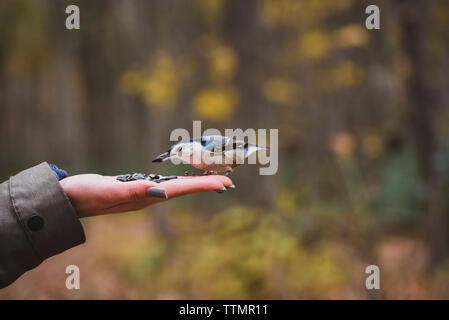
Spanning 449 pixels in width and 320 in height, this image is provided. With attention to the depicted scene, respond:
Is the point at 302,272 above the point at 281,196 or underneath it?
underneath

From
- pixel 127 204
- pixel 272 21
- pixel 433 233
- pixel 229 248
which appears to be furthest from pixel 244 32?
pixel 127 204

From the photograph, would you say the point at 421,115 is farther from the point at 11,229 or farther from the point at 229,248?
the point at 11,229

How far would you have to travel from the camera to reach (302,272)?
5.35 m

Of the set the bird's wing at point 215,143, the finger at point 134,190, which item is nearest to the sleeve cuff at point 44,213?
the finger at point 134,190

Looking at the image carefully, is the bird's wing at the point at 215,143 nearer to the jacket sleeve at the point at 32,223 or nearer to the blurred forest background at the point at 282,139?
the jacket sleeve at the point at 32,223

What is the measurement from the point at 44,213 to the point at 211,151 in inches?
30.1

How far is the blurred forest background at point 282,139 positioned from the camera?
5.03m

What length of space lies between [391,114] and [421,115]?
4.87 m

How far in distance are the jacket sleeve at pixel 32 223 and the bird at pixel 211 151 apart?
0.49 m

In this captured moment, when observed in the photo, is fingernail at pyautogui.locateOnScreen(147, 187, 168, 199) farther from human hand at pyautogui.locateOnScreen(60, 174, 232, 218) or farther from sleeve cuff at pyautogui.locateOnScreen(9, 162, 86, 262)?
sleeve cuff at pyautogui.locateOnScreen(9, 162, 86, 262)

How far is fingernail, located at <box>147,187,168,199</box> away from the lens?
5.72 ft

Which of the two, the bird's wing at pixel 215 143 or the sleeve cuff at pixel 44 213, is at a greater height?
the bird's wing at pixel 215 143

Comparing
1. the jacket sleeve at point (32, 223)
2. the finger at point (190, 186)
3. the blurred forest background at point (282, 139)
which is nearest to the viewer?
the jacket sleeve at point (32, 223)

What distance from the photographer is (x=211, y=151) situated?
1909mm
